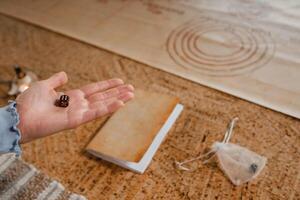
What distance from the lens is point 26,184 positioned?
29.2 inches

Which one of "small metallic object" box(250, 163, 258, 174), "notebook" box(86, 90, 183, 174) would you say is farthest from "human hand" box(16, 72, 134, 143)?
"small metallic object" box(250, 163, 258, 174)

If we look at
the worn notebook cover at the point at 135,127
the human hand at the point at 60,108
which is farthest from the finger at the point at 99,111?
the worn notebook cover at the point at 135,127

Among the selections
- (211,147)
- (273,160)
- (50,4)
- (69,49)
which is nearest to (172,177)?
(211,147)

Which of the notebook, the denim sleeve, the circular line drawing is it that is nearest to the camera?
the denim sleeve

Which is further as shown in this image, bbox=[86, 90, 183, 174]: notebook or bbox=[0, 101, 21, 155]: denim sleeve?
bbox=[86, 90, 183, 174]: notebook

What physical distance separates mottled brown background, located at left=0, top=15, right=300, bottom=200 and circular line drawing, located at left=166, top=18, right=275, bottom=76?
10 centimetres

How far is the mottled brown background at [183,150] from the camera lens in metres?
0.72

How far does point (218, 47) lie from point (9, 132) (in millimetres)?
712

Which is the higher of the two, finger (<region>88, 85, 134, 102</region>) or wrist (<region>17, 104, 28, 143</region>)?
finger (<region>88, 85, 134, 102</region>)

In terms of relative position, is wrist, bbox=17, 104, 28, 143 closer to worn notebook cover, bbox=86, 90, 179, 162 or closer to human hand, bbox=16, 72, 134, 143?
human hand, bbox=16, 72, 134, 143

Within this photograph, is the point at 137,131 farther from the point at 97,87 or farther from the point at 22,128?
the point at 22,128

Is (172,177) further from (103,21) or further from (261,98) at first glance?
(103,21)

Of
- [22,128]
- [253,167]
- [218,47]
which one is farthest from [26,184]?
[218,47]

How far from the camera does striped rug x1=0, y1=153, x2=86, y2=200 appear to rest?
715 mm
